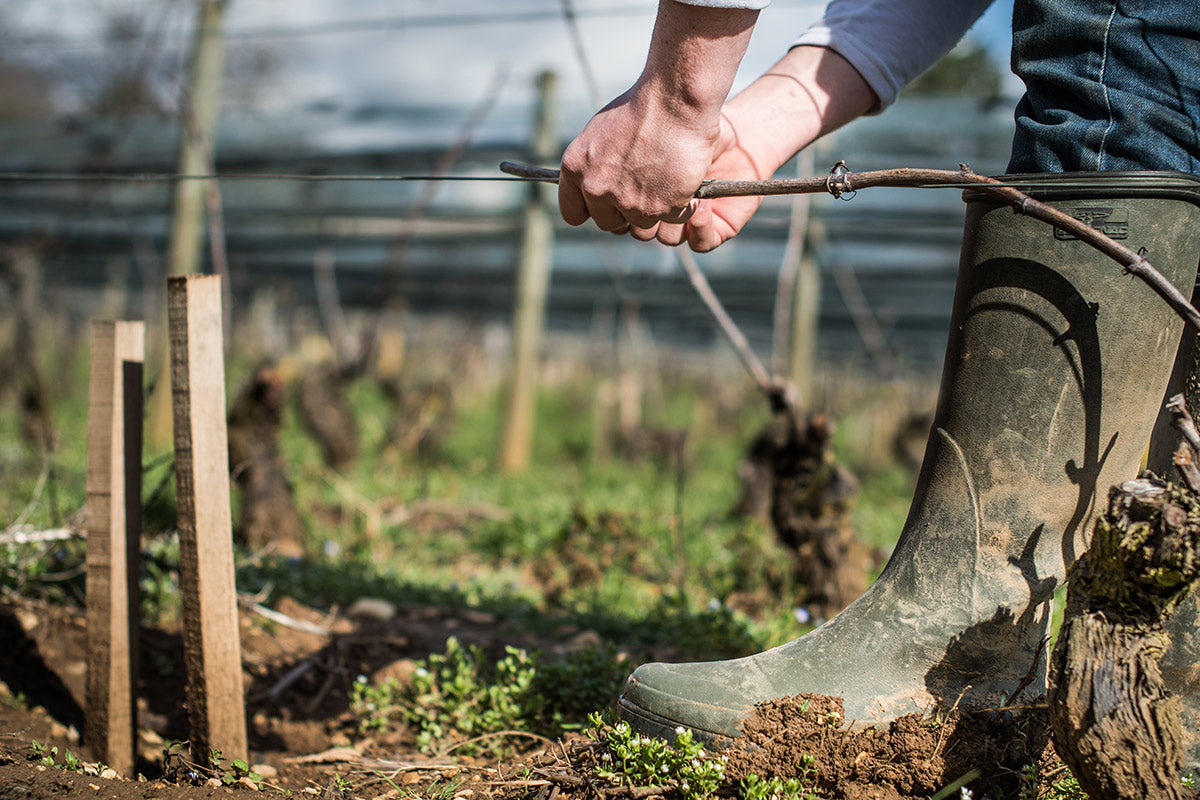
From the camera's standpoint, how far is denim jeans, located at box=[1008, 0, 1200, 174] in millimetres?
1204

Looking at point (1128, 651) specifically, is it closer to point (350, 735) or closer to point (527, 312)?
point (350, 735)

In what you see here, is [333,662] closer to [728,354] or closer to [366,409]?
[366,409]

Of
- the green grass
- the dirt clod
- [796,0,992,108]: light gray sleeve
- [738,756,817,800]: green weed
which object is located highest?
[796,0,992,108]: light gray sleeve

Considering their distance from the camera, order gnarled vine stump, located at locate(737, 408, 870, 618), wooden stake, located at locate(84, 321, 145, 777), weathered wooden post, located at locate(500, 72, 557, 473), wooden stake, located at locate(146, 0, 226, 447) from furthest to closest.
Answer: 1. weathered wooden post, located at locate(500, 72, 557, 473)
2. wooden stake, located at locate(146, 0, 226, 447)
3. gnarled vine stump, located at locate(737, 408, 870, 618)
4. wooden stake, located at locate(84, 321, 145, 777)

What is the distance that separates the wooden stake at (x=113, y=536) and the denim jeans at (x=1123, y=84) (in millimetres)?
1663

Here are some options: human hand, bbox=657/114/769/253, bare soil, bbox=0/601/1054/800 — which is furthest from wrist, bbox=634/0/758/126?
bare soil, bbox=0/601/1054/800

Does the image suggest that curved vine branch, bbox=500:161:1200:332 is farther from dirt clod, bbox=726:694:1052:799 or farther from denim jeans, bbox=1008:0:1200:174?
dirt clod, bbox=726:694:1052:799

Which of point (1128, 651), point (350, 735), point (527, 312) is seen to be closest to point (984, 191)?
point (1128, 651)

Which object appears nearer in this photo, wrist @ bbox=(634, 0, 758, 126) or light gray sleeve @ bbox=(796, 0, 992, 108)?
wrist @ bbox=(634, 0, 758, 126)

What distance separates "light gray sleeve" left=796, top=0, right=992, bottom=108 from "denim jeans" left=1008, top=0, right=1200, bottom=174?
1.25 ft

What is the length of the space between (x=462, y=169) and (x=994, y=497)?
594cm

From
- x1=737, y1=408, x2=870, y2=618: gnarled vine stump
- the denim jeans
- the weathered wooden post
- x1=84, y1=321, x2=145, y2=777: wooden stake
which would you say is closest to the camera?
the denim jeans

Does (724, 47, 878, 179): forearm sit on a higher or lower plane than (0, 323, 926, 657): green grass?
higher

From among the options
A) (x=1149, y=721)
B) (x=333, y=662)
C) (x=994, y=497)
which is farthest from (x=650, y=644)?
(x=1149, y=721)
